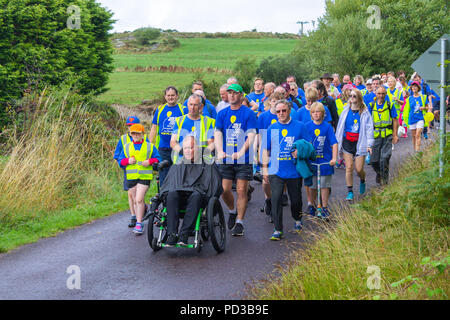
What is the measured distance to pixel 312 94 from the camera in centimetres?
1108

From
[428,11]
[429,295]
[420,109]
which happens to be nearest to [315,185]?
[429,295]

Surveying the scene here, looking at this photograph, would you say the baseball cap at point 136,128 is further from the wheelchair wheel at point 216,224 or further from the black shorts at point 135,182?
the wheelchair wheel at point 216,224

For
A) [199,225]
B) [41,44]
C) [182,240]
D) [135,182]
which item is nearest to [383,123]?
[135,182]

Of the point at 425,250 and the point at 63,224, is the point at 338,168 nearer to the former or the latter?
the point at 63,224

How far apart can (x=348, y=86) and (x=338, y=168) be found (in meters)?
3.01

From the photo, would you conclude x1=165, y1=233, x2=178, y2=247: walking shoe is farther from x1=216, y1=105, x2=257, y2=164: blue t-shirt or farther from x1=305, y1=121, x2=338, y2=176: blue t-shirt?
x1=305, y1=121, x2=338, y2=176: blue t-shirt

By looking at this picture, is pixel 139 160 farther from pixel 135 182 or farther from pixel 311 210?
pixel 311 210

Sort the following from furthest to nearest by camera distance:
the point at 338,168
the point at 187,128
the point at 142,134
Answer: the point at 338,168 → the point at 142,134 → the point at 187,128

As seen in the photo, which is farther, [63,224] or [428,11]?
[428,11]

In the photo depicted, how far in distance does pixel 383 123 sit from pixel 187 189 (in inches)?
232

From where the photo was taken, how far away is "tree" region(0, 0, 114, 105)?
16562mm

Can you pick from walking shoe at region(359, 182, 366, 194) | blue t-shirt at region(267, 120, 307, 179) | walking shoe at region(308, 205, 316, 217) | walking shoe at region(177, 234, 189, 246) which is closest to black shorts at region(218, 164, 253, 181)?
blue t-shirt at region(267, 120, 307, 179)

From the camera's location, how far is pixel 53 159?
1249 cm

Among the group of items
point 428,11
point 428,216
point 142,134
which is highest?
point 428,11
